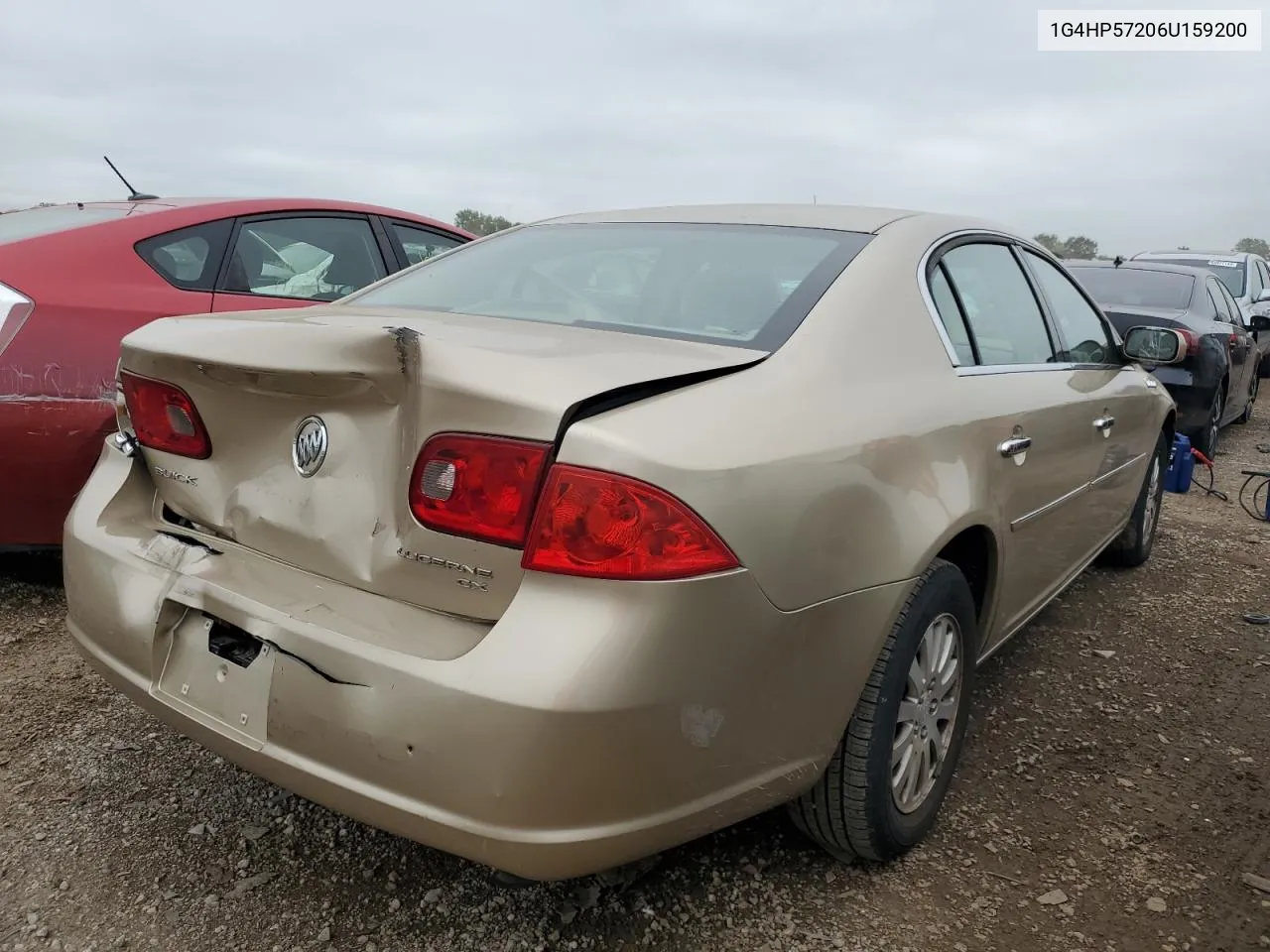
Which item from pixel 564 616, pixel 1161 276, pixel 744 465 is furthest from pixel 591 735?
pixel 1161 276

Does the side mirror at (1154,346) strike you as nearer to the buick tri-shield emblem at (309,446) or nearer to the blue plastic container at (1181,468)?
the blue plastic container at (1181,468)

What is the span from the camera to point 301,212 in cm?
399

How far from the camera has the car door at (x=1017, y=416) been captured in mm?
2301

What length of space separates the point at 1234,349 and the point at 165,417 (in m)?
7.20

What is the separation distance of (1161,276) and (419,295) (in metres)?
6.29

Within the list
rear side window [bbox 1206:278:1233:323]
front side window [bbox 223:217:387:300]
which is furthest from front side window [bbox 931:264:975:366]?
rear side window [bbox 1206:278:1233:323]

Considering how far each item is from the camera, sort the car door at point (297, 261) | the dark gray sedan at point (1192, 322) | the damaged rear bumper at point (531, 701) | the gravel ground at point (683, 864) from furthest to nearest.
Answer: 1. the dark gray sedan at point (1192, 322)
2. the car door at point (297, 261)
3. the gravel ground at point (683, 864)
4. the damaged rear bumper at point (531, 701)

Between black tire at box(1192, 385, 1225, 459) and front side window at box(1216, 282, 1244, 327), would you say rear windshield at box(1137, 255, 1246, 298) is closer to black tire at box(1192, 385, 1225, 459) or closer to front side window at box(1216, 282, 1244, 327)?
front side window at box(1216, 282, 1244, 327)

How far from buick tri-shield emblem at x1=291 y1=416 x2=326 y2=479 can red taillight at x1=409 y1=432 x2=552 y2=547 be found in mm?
230

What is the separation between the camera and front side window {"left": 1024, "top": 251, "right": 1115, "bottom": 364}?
10.3 feet

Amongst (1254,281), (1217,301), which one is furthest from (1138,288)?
(1254,281)

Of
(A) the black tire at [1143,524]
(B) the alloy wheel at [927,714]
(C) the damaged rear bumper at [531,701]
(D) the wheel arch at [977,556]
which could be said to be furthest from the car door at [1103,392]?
(C) the damaged rear bumper at [531,701]

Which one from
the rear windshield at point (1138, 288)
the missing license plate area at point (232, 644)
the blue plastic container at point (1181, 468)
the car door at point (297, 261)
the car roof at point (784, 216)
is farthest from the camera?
the rear windshield at point (1138, 288)

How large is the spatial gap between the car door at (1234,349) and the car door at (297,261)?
5.65 m
